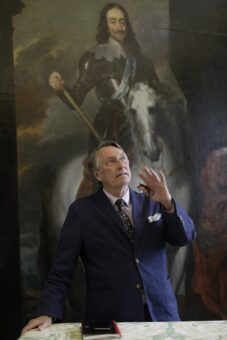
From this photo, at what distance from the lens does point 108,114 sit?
132 inches

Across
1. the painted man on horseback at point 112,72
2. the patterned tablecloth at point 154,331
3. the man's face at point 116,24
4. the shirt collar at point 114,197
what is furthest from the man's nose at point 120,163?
the man's face at point 116,24

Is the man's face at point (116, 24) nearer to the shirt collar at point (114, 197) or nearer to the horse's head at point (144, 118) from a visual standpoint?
the horse's head at point (144, 118)

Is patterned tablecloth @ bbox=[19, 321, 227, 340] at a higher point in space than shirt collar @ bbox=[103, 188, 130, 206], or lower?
lower

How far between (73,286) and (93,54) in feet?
6.92

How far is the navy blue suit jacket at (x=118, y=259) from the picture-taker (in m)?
2.03

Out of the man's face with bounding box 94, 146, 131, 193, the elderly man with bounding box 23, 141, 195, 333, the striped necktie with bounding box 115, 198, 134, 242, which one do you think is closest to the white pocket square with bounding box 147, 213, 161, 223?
the elderly man with bounding box 23, 141, 195, 333

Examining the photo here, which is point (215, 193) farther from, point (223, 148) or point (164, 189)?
point (164, 189)

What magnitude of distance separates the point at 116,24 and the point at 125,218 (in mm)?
2026

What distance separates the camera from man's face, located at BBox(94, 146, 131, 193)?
2.17 m

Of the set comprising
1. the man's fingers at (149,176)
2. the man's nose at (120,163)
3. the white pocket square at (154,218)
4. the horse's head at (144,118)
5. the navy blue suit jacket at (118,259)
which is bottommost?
the navy blue suit jacket at (118,259)

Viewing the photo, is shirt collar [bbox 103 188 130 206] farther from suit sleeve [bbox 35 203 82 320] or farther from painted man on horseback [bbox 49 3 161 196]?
painted man on horseback [bbox 49 3 161 196]

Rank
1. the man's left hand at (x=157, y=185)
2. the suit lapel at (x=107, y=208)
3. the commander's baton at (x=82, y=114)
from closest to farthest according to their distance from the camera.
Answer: the man's left hand at (x=157, y=185) < the suit lapel at (x=107, y=208) < the commander's baton at (x=82, y=114)

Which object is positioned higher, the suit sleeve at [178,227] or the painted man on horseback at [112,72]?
the painted man on horseback at [112,72]

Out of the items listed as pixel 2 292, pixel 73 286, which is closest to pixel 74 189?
pixel 73 286
